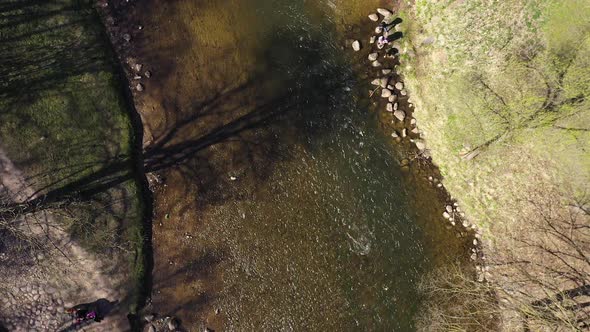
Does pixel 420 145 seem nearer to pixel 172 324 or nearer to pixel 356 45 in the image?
pixel 356 45

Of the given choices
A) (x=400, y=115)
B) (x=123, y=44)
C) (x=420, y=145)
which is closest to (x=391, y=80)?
(x=400, y=115)

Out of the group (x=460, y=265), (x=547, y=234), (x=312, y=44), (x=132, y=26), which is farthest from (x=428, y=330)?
(x=132, y=26)

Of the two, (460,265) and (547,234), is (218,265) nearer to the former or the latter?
(460,265)

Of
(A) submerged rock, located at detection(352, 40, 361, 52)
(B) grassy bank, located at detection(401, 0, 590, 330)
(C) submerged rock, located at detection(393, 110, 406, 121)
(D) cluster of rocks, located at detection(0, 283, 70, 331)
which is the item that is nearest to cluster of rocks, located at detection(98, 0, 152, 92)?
(A) submerged rock, located at detection(352, 40, 361, 52)

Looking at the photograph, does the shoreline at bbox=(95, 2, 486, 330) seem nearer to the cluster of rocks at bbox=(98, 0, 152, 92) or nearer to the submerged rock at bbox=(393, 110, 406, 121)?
the cluster of rocks at bbox=(98, 0, 152, 92)

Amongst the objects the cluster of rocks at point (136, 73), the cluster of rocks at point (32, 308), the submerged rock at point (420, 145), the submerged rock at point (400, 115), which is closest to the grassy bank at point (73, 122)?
the cluster of rocks at point (136, 73)

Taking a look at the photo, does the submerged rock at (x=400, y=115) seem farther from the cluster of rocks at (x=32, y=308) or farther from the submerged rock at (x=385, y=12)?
the cluster of rocks at (x=32, y=308)
